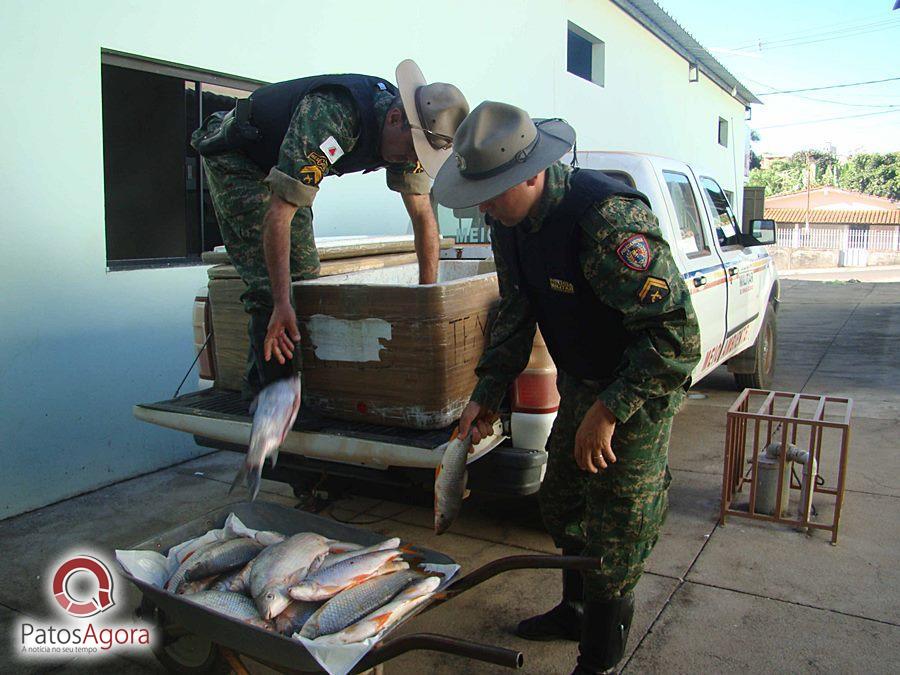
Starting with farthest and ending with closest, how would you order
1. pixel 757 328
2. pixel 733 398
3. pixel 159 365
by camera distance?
1. pixel 733 398
2. pixel 757 328
3. pixel 159 365

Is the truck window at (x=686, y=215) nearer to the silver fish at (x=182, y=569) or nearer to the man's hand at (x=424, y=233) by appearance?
the man's hand at (x=424, y=233)

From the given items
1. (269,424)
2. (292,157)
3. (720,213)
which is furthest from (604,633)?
(720,213)

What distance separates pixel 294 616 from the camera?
7.09ft

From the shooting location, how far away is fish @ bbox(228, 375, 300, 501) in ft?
9.23

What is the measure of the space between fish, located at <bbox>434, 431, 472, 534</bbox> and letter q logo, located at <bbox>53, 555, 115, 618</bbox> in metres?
1.36

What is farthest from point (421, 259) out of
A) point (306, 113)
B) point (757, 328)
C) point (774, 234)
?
point (757, 328)

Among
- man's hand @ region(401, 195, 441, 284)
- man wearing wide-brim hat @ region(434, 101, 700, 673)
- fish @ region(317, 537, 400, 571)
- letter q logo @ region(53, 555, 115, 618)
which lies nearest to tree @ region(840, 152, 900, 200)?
man's hand @ region(401, 195, 441, 284)

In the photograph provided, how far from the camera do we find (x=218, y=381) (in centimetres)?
380

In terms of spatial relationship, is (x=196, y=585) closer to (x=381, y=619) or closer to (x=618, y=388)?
(x=381, y=619)

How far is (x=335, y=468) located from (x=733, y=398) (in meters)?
Result: 4.77

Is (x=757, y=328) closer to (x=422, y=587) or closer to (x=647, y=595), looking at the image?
(x=647, y=595)

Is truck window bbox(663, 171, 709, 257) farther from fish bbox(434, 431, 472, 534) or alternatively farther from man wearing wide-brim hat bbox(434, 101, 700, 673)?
fish bbox(434, 431, 472, 534)

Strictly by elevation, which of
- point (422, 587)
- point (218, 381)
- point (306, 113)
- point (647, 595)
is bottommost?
point (647, 595)

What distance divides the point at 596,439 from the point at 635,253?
0.55 m
